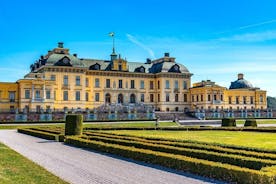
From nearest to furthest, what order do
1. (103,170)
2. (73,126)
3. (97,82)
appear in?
(103,170), (73,126), (97,82)

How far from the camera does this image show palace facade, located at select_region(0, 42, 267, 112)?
4744cm

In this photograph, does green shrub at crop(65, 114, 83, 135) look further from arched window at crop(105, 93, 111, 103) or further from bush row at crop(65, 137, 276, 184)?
arched window at crop(105, 93, 111, 103)

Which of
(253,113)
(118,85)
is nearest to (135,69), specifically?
(118,85)

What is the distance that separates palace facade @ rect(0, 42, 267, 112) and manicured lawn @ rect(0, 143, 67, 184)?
35360mm

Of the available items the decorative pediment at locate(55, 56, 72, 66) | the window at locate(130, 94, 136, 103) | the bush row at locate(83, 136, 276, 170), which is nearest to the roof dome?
the window at locate(130, 94, 136, 103)

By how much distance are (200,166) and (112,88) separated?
47.5m

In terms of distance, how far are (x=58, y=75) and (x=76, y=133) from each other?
32.5 m

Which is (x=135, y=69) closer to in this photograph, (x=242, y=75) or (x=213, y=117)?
(x=213, y=117)

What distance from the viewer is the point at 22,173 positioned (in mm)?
9172

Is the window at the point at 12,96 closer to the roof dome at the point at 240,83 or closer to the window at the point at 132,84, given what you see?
the window at the point at 132,84

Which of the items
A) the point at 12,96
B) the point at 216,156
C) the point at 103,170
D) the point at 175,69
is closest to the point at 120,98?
the point at 175,69

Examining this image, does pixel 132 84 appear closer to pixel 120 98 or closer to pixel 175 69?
pixel 120 98

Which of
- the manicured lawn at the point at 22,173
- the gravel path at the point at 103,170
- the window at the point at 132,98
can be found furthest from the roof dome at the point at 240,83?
the manicured lawn at the point at 22,173

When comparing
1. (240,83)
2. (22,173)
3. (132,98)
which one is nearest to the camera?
(22,173)
